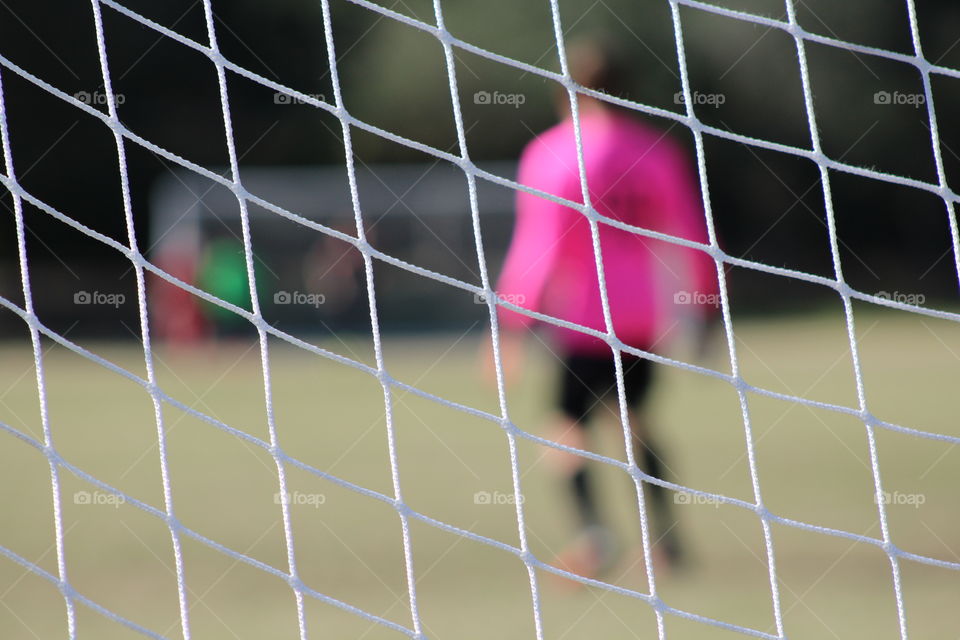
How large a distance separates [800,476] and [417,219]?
370 inches

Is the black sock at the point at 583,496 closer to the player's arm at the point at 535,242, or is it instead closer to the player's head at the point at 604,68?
the player's arm at the point at 535,242

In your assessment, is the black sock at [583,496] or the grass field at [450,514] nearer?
the grass field at [450,514]

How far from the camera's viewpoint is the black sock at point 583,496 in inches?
136

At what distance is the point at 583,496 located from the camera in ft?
11.4

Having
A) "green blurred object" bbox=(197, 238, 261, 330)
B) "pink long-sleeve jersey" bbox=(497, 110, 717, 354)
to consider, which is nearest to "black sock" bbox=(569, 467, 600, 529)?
"pink long-sleeve jersey" bbox=(497, 110, 717, 354)

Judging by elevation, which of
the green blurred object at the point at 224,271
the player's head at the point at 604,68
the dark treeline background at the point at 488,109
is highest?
the dark treeline background at the point at 488,109

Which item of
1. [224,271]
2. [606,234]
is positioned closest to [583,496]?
[606,234]

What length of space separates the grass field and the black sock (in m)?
0.19

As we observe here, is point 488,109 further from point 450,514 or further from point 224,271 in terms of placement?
point 450,514

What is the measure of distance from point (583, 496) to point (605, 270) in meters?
0.68

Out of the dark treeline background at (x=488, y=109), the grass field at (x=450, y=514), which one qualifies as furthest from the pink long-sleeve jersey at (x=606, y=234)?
the dark treeline background at (x=488, y=109)

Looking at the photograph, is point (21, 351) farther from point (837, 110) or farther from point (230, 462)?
point (837, 110)

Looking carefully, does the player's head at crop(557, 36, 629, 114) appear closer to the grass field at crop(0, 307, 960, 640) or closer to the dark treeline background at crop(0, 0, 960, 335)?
the grass field at crop(0, 307, 960, 640)

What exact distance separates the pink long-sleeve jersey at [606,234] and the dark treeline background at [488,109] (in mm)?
11404
